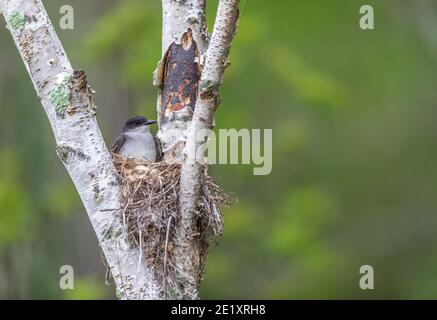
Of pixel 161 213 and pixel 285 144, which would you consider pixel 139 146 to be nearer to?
pixel 161 213

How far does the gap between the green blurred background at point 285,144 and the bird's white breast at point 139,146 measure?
14.7 ft

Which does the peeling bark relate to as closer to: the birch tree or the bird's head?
the birch tree

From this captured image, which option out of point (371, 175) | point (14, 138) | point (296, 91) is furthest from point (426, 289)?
point (14, 138)

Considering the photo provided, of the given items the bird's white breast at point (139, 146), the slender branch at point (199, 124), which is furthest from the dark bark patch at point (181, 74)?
the slender branch at point (199, 124)

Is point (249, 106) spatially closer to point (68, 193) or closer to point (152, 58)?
point (152, 58)

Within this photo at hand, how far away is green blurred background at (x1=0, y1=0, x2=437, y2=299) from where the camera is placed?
1380 centimetres

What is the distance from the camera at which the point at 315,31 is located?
15203 millimetres

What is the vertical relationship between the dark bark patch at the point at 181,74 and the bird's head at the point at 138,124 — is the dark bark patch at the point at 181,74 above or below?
below

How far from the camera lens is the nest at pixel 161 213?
19.3 feet

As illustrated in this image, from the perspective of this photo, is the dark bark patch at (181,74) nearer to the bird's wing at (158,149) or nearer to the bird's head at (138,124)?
the bird's wing at (158,149)

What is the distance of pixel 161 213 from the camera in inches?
241

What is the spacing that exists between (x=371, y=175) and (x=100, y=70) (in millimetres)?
6027

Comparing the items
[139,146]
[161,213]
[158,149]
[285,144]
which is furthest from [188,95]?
[285,144]

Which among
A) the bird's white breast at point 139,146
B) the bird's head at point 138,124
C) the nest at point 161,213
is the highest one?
the bird's head at point 138,124
